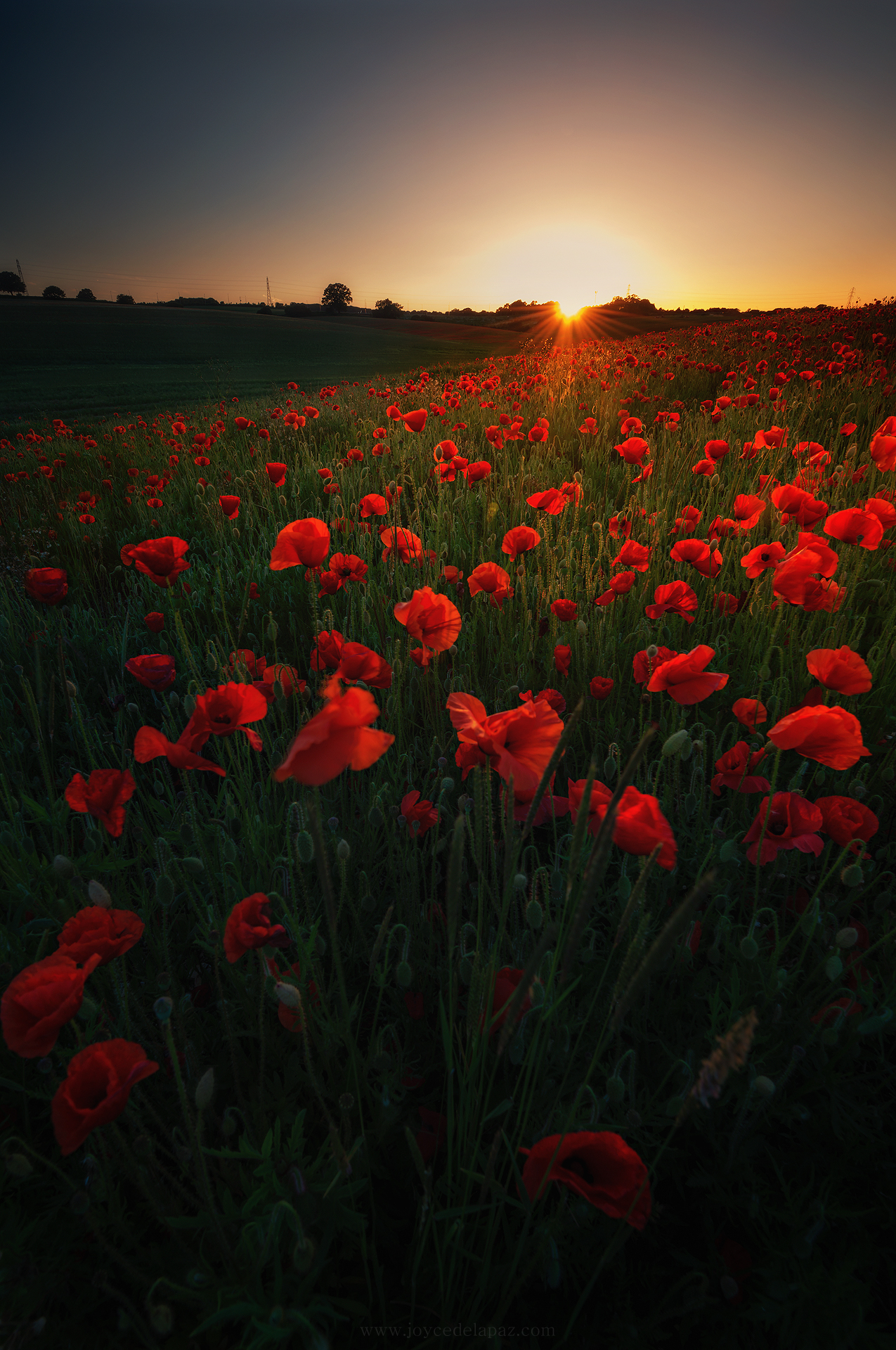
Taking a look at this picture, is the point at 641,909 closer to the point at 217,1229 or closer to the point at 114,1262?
the point at 217,1229

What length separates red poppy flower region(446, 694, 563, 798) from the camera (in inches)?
37.4

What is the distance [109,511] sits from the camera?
4.43m

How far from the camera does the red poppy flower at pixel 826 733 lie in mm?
1064

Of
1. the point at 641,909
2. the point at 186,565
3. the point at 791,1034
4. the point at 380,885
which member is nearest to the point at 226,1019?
the point at 380,885

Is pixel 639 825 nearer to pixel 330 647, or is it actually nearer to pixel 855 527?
pixel 330 647

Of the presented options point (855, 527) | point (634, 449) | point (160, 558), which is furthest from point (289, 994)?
point (634, 449)

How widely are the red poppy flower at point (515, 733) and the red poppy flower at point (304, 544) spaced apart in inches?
33.6

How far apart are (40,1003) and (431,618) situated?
3.20 feet

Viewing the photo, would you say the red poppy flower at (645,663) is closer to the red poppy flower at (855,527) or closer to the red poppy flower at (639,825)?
the red poppy flower at (639,825)

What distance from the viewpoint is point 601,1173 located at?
0.83m

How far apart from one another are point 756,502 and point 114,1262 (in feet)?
8.77

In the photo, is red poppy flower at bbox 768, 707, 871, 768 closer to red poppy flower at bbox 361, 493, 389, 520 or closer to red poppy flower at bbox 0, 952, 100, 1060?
red poppy flower at bbox 0, 952, 100, 1060

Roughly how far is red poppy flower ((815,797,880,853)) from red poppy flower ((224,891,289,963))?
1.09 metres

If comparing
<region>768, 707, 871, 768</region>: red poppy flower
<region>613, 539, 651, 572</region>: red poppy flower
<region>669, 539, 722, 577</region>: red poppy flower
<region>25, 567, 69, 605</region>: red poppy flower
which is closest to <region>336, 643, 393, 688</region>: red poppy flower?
<region>768, 707, 871, 768</region>: red poppy flower
